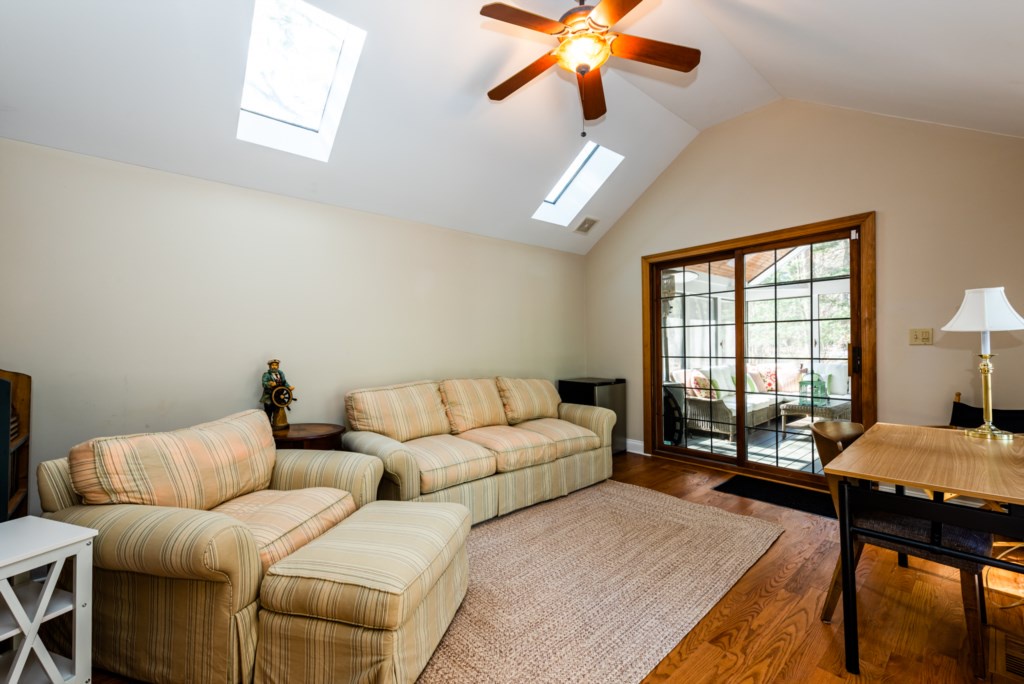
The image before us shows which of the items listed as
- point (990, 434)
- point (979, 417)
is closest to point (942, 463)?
point (990, 434)

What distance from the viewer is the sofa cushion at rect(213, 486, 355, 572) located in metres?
1.70

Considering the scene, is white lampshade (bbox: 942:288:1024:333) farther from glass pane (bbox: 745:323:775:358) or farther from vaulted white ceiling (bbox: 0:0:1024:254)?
glass pane (bbox: 745:323:775:358)

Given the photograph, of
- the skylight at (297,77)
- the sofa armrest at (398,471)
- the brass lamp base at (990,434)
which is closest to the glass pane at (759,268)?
the brass lamp base at (990,434)

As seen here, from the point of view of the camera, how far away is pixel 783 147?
372 cm

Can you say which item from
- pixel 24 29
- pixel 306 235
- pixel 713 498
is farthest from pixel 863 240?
pixel 24 29

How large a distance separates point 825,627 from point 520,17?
289 centimetres

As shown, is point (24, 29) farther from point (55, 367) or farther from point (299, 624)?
point (299, 624)

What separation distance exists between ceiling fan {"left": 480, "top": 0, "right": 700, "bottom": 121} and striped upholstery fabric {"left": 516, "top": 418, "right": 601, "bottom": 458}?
2385 mm

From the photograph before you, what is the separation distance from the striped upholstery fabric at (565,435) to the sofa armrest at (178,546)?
224 centimetres

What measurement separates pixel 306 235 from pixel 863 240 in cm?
405

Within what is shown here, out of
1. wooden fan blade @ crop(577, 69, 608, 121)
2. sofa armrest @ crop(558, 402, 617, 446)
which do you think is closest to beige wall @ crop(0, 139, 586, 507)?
sofa armrest @ crop(558, 402, 617, 446)

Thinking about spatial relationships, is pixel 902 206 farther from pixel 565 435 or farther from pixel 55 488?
pixel 55 488

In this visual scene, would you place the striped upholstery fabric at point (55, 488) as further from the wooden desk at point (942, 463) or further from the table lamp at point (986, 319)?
the table lamp at point (986, 319)

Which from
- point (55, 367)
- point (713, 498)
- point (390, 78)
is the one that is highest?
point (390, 78)
